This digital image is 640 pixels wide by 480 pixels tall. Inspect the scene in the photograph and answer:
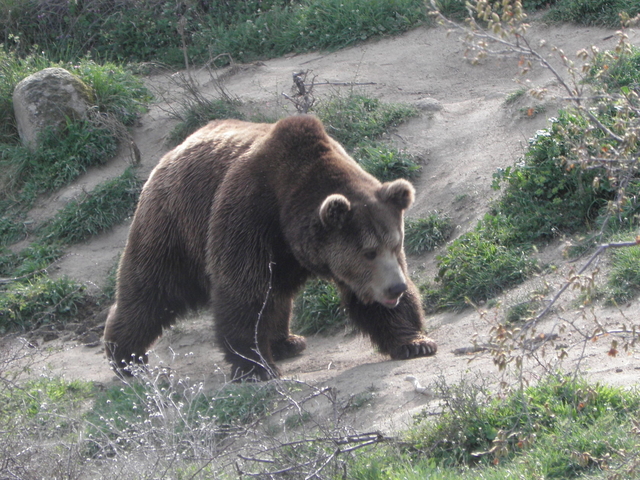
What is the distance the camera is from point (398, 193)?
5.66m

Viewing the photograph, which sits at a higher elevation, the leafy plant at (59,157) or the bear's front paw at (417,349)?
the leafy plant at (59,157)

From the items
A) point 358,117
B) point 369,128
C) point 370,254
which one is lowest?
point 369,128

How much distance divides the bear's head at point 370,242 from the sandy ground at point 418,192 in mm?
618

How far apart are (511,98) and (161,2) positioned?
699 cm

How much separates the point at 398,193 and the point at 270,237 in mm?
1029

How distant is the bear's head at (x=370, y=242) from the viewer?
18.0 feet

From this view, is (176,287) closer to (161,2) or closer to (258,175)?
(258,175)

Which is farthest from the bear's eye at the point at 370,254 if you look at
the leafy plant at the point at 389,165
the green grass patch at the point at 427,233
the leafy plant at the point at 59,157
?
the leafy plant at the point at 59,157

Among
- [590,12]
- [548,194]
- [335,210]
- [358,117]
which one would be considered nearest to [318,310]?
[335,210]

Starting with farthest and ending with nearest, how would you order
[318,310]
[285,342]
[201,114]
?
1. [201,114]
2. [318,310]
3. [285,342]

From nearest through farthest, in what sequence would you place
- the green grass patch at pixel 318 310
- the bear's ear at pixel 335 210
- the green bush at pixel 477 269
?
the bear's ear at pixel 335 210 < the green bush at pixel 477 269 < the green grass patch at pixel 318 310

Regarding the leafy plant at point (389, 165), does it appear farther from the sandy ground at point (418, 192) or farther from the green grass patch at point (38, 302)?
the green grass patch at point (38, 302)

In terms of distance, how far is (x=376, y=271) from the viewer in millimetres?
5555

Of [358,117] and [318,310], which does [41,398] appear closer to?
[318,310]
